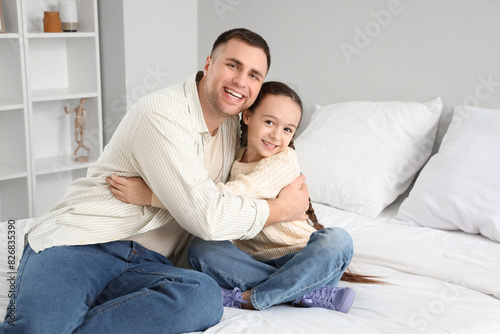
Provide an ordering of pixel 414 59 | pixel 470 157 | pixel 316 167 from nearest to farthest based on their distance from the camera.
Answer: pixel 470 157 → pixel 316 167 → pixel 414 59

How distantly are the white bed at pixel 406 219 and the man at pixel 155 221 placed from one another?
158 mm

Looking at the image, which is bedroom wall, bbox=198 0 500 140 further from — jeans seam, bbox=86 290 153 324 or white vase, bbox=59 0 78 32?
jeans seam, bbox=86 290 153 324

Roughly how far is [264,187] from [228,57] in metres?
0.36

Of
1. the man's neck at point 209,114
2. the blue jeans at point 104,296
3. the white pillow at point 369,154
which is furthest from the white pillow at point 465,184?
the blue jeans at point 104,296

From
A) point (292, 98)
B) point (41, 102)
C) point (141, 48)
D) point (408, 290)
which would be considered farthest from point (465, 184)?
point (41, 102)

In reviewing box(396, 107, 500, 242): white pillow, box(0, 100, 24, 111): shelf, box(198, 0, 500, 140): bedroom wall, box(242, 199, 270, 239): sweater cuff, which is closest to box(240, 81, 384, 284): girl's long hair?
box(242, 199, 270, 239): sweater cuff

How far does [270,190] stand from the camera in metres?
1.61

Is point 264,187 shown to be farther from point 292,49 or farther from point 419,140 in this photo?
point 292,49

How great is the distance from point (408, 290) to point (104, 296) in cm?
78

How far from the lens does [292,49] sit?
2.87 m

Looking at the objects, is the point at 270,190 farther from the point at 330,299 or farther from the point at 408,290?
the point at 408,290

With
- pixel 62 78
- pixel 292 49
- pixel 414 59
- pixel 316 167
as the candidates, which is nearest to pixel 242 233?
pixel 316 167

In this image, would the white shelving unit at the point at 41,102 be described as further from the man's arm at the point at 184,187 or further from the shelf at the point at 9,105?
the man's arm at the point at 184,187

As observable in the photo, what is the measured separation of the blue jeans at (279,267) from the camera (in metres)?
1.44
